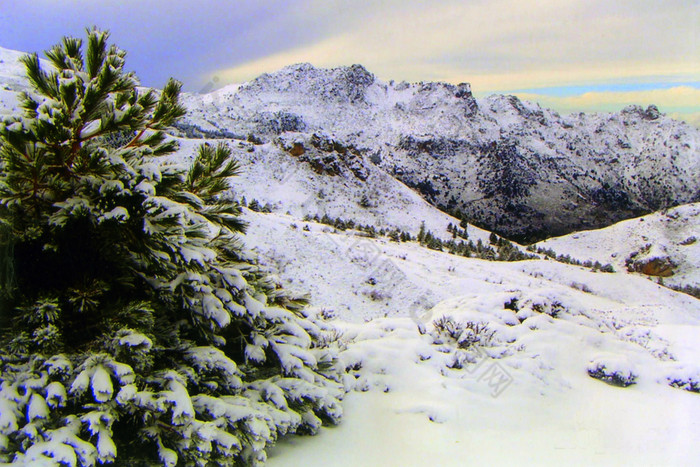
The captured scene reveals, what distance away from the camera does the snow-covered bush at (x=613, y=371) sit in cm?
518

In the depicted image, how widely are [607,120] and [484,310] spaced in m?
113

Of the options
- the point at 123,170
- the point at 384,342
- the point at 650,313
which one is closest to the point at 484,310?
the point at 384,342

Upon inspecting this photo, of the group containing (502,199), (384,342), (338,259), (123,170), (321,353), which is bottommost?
(502,199)

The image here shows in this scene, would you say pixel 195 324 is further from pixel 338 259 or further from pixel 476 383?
pixel 338 259

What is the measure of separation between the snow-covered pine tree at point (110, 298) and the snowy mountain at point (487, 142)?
57427 millimetres

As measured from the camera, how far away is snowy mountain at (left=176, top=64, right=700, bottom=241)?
228ft

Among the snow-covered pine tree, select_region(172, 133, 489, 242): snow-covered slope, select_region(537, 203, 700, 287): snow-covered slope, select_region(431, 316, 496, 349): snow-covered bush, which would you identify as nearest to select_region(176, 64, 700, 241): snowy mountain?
select_region(172, 133, 489, 242): snow-covered slope

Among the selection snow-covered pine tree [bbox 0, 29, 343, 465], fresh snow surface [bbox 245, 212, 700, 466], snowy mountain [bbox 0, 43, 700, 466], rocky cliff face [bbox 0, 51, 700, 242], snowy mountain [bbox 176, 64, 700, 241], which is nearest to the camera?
snow-covered pine tree [bbox 0, 29, 343, 465]

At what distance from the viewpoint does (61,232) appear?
9.26ft

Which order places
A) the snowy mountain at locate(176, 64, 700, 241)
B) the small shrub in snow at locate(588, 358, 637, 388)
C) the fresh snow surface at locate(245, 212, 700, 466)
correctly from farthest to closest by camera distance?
the snowy mountain at locate(176, 64, 700, 241)
the small shrub in snow at locate(588, 358, 637, 388)
the fresh snow surface at locate(245, 212, 700, 466)

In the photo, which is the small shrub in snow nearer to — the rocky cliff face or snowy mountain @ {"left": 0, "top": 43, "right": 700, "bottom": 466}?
snowy mountain @ {"left": 0, "top": 43, "right": 700, "bottom": 466}

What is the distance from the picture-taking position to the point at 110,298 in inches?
120

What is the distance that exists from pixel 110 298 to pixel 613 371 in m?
5.91

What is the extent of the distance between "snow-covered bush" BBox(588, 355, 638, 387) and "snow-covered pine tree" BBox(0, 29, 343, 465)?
4167 millimetres
